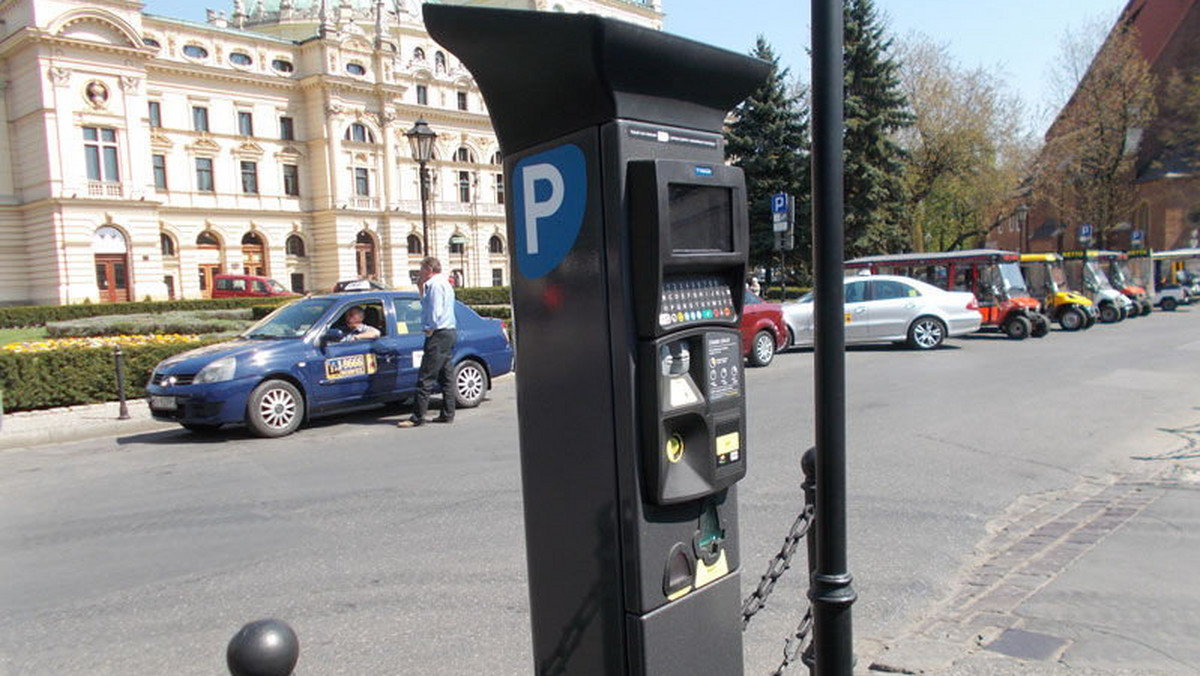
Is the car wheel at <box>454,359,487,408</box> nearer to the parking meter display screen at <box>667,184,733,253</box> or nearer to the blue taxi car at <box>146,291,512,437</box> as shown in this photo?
the blue taxi car at <box>146,291,512,437</box>

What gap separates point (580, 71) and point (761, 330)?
1327 cm

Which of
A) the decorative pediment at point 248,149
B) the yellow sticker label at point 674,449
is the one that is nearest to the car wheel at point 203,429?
the yellow sticker label at point 674,449

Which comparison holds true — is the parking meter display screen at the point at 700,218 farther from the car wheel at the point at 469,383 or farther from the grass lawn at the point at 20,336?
the grass lawn at the point at 20,336

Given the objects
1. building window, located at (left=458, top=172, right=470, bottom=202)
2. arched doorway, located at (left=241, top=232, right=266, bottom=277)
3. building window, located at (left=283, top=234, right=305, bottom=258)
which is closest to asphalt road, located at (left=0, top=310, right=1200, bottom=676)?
arched doorway, located at (left=241, top=232, right=266, bottom=277)

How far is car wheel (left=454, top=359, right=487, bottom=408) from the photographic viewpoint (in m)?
10.8

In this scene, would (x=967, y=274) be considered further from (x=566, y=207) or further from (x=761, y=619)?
(x=566, y=207)

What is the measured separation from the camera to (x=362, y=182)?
65.0 m

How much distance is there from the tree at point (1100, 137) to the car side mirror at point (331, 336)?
122 ft

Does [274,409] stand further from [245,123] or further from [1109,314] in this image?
[245,123]

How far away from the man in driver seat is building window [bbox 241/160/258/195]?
56262 mm

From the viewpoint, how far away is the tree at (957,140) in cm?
3506

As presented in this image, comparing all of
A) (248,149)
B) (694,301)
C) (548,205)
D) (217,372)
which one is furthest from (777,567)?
(248,149)

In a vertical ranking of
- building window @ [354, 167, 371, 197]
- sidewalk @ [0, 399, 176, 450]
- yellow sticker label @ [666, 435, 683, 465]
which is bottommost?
sidewalk @ [0, 399, 176, 450]

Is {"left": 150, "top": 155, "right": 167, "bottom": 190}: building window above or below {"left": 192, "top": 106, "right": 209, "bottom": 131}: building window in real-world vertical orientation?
below
